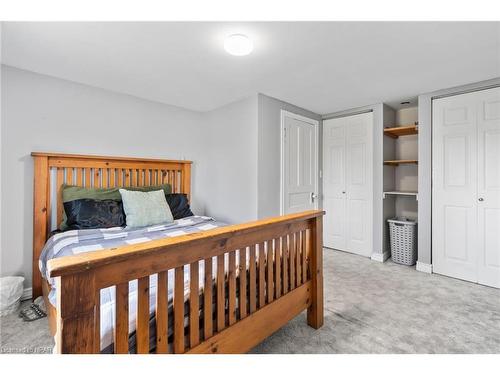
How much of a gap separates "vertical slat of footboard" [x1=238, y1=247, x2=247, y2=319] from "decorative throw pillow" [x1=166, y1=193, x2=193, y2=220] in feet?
5.19

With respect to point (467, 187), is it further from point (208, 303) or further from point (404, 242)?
point (208, 303)

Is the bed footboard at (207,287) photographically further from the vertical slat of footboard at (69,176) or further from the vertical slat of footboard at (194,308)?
the vertical slat of footboard at (69,176)

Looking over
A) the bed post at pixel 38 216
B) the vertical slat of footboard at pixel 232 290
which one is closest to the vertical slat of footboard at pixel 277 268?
the vertical slat of footboard at pixel 232 290

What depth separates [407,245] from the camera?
3131mm

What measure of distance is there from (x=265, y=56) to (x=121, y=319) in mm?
1993

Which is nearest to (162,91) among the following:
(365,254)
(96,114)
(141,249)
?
(96,114)

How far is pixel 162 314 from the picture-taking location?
1022 mm

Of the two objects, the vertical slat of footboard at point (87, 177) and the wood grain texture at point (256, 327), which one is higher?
the vertical slat of footboard at point (87, 177)

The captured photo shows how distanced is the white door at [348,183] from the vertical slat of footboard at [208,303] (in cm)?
290

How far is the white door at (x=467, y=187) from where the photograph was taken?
8.23ft

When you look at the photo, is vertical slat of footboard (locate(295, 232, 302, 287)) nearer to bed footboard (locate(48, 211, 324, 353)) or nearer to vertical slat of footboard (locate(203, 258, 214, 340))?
bed footboard (locate(48, 211, 324, 353))

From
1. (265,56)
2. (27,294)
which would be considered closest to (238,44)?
(265,56)

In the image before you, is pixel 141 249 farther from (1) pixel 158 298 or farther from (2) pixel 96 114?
(2) pixel 96 114

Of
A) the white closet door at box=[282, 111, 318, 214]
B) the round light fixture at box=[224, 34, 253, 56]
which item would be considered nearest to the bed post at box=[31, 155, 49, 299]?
the round light fixture at box=[224, 34, 253, 56]
